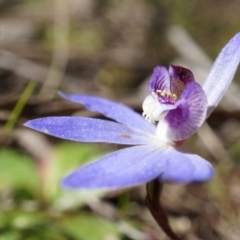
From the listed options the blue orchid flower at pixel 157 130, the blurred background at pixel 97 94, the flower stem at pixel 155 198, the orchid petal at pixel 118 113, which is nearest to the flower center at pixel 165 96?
the blue orchid flower at pixel 157 130

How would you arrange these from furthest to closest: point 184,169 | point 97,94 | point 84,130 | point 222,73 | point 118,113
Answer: point 97,94
point 118,113
point 222,73
point 84,130
point 184,169

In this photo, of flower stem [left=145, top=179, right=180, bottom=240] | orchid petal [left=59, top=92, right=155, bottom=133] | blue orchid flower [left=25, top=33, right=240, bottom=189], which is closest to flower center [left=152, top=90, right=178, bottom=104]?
blue orchid flower [left=25, top=33, right=240, bottom=189]

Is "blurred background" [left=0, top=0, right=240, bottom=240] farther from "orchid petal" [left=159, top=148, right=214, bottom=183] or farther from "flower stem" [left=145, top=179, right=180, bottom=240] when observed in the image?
"orchid petal" [left=159, top=148, right=214, bottom=183]

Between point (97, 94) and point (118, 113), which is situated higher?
point (118, 113)

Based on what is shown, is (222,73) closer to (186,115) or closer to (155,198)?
(186,115)

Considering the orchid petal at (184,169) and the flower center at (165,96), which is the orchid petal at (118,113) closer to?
the flower center at (165,96)

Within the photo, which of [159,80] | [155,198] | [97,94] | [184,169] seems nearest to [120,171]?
[184,169]

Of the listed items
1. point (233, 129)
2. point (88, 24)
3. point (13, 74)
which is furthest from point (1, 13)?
point (233, 129)
